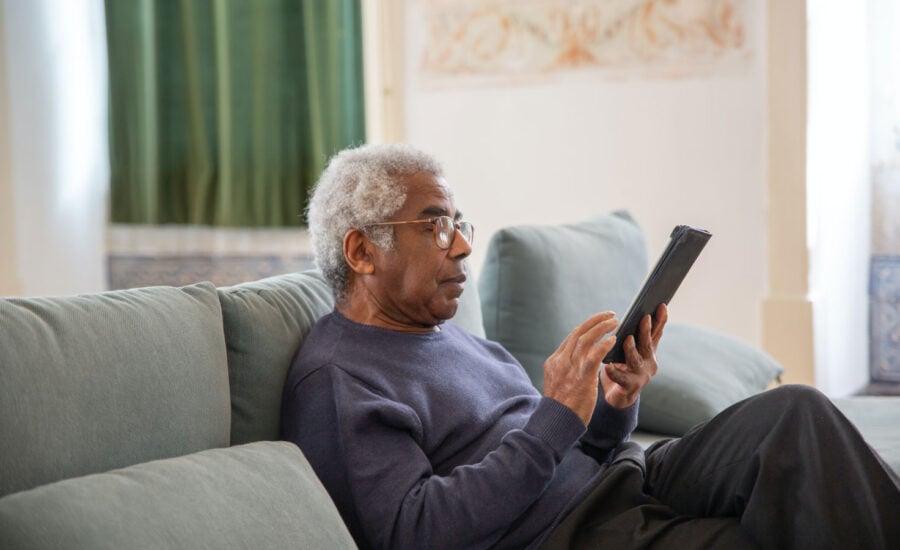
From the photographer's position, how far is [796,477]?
4.96 ft

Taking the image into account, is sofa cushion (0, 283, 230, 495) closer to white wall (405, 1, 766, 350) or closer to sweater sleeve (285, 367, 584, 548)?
sweater sleeve (285, 367, 584, 548)

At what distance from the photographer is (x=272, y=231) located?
4672 mm

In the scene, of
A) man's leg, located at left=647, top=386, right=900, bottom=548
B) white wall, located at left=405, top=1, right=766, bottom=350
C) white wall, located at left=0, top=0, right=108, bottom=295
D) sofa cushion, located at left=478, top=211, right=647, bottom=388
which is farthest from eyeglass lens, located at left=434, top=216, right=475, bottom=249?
Answer: white wall, located at left=0, top=0, right=108, bottom=295

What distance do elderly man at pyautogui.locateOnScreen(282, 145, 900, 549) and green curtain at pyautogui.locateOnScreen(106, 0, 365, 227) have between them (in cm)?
273

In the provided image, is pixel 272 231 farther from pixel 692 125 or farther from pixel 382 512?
pixel 382 512

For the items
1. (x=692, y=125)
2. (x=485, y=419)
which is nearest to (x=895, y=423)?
(x=485, y=419)

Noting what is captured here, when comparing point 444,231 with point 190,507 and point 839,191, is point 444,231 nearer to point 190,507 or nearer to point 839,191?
point 190,507

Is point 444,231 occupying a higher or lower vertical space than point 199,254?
higher

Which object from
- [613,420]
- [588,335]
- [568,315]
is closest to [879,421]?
[568,315]

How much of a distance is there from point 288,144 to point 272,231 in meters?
0.38

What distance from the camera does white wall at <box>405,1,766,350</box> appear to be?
3840mm

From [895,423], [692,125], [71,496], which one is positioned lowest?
[895,423]

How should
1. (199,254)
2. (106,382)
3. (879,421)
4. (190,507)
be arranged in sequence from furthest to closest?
(199,254) → (879,421) → (106,382) → (190,507)

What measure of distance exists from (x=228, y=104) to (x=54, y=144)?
2.43ft
